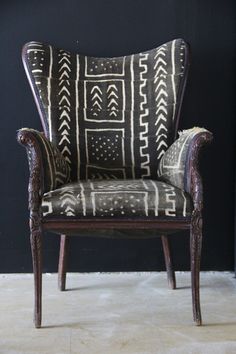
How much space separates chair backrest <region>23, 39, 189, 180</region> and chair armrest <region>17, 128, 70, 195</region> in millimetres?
289

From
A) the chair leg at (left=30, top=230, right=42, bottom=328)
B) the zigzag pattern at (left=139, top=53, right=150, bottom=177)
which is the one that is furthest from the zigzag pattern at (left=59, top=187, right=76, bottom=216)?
the zigzag pattern at (left=139, top=53, right=150, bottom=177)

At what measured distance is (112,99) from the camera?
222 cm

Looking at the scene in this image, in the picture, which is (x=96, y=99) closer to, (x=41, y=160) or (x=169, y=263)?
(x=41, y=160)

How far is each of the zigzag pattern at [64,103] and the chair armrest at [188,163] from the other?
45cm

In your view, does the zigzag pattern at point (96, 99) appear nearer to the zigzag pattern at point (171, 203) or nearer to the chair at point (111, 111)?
the chair at point (111, 111)

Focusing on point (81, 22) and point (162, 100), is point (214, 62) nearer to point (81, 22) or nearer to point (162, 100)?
point (162, 100)

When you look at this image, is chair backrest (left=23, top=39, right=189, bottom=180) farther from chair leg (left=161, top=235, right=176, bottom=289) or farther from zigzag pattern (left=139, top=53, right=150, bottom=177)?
chair leg (left=161, top=235, right=176, bottom=289)

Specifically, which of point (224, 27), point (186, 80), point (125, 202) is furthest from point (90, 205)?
point (224, 27)

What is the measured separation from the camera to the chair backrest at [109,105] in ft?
7.06

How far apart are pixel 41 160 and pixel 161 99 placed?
2.26 feet

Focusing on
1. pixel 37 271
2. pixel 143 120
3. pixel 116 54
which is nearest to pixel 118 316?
pixel 37 271

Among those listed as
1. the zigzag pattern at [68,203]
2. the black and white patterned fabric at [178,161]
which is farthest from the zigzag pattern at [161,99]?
the zigzag pattern at [68,203]

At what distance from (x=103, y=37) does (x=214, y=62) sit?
0.53 m

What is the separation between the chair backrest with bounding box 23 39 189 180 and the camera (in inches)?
84.7
